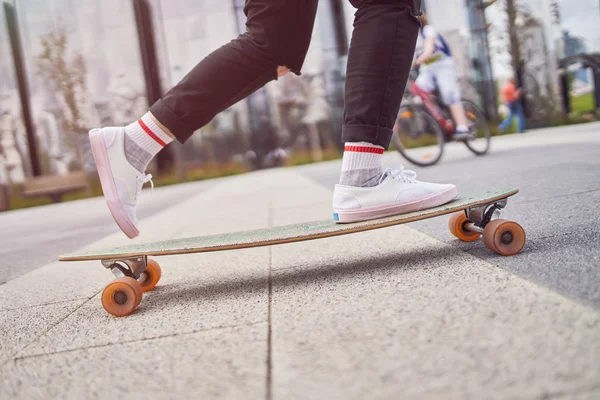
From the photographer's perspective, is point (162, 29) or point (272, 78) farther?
point (162, 29)

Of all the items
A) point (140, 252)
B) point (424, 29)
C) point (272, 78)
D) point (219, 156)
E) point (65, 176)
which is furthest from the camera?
point (219, 156)

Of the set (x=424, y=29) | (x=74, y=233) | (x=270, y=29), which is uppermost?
(x=424, y=29)

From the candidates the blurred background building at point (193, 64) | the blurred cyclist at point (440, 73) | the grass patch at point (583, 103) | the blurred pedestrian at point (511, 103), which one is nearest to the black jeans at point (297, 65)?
the blurred cyclist at point (440, 73)

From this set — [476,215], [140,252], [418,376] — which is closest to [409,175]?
[476,215]

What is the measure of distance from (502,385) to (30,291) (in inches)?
71.9

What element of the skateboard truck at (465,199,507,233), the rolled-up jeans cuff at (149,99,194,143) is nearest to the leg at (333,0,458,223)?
the skateboard truck at (465,199,507,233)

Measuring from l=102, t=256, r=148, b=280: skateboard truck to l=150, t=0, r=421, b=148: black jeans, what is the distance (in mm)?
376

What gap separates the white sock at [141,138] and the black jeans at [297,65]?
37 millimetres

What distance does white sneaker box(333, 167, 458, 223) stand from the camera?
5.59 feet

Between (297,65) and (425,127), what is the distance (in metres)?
4.47

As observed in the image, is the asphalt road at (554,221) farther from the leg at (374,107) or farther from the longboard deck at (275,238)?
the leg at (374,107)

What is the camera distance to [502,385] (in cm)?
83

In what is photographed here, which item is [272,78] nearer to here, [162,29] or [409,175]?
[409,175]

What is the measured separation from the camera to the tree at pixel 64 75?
41.9 feet
